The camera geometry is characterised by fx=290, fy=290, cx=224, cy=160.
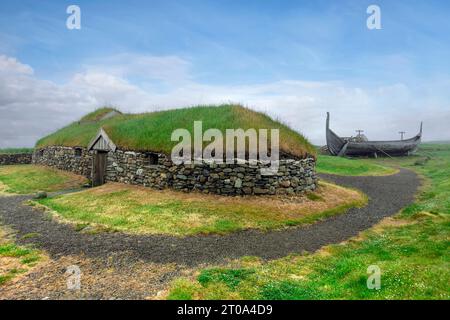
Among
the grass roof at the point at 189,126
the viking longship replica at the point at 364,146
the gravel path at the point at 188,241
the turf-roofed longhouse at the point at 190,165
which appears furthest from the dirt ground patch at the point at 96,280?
the viking longship replica at the point at 364,146

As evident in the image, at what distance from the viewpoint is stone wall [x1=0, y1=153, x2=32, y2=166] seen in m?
36.6

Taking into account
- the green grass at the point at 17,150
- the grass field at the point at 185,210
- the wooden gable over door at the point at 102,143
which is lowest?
the grass field at the point at 185,210

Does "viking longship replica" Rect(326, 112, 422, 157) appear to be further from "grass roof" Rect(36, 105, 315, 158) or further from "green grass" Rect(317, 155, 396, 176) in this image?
"grass roof" Rect(36, 105, 315, 158)

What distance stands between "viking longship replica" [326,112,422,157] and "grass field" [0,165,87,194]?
41.4 meters

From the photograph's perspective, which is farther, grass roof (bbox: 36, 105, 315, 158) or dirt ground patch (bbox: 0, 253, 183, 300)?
grass roof (bbox: 36, 105, 315, 158)

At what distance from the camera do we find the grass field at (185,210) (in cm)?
1191

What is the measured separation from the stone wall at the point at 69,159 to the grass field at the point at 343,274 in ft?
66.8

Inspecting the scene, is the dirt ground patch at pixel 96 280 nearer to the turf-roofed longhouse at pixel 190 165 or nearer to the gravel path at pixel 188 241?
the gravel path at pixel 188 241

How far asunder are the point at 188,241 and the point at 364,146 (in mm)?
48593

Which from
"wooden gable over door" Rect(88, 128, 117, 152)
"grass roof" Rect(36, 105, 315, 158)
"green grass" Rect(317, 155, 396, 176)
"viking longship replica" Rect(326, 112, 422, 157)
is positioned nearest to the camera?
"grass roof" Rect(36, 105, 315, 158)

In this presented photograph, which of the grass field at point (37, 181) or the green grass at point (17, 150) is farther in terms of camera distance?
the green grass at point (17, 150)

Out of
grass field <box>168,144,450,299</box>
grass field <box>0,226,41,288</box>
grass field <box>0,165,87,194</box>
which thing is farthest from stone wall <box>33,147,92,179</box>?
grass field <box>168,144,450,299</box>

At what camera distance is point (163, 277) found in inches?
296
